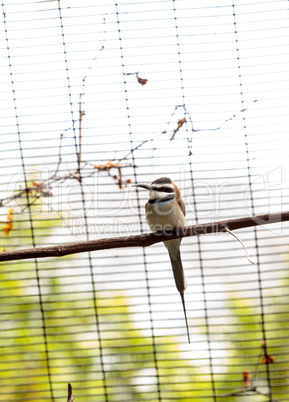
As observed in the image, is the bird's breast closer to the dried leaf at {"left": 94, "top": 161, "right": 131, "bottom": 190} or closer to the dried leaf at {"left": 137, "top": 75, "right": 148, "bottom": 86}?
the dried leaf at {"left": 94, "top": 161, "right": 131, "bottom": 190}

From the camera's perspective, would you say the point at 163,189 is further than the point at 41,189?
No

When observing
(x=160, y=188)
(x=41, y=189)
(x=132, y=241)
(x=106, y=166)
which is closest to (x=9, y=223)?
(x=41, y=189)

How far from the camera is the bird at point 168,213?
229 centimetres

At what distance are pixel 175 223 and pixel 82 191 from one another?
624mm

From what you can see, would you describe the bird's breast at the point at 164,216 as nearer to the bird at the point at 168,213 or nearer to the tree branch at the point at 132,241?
the bird at the point at 168,213

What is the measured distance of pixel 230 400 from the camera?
2998 mm

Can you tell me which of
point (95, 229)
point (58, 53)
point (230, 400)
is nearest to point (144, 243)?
point (95, 229)

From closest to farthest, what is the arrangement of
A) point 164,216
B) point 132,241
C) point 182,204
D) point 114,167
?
point 132,241
point 164,216
point 182,204
point 114,167

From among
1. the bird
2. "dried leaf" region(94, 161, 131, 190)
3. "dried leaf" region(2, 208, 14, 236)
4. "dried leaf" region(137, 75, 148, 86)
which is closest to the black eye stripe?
the bird

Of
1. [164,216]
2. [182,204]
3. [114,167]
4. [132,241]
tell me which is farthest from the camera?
[114,167]

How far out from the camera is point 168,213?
2.28m

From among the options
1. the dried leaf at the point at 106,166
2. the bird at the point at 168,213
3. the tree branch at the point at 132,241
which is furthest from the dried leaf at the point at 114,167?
the tree branch at the point at 132,241

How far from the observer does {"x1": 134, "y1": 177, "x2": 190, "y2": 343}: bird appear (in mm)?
2289

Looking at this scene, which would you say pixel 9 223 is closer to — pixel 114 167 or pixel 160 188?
pixel 114 167
